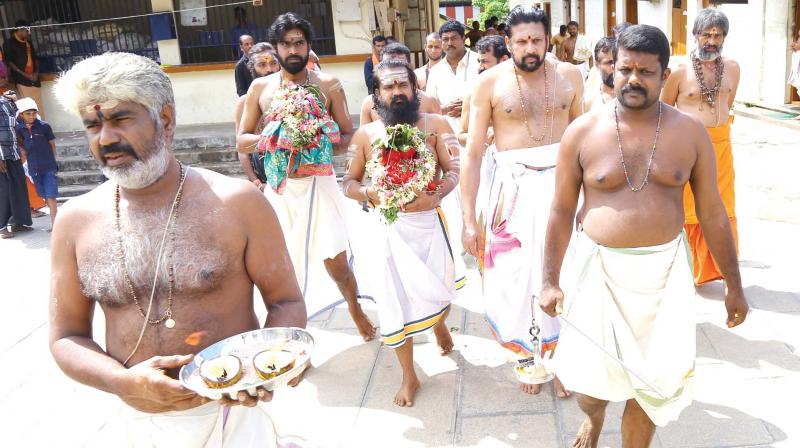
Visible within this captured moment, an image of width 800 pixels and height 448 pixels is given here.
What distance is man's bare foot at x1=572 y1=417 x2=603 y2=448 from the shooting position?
143 inches

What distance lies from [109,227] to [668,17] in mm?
16341

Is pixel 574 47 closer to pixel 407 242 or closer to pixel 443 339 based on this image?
pixel 443 339

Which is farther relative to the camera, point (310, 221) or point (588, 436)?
point (310, 221)

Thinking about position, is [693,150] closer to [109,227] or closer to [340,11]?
[109,227]

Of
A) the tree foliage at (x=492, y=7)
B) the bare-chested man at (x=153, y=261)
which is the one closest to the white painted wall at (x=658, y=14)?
the bare-chested man at (x=153, y=261)

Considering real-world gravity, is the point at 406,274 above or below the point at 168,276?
below

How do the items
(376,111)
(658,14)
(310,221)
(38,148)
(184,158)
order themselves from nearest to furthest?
(376,111), (310,221), (38,148), (184,158), (658,14)

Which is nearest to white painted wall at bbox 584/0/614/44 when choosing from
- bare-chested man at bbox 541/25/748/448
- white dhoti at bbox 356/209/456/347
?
white dhoti at bbox 356/209/456/347

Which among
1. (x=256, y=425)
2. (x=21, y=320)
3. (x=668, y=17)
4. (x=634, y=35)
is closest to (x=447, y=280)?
(x=634, y=35)

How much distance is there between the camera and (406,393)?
450 centimetres

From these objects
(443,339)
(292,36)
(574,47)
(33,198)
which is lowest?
(443,339)

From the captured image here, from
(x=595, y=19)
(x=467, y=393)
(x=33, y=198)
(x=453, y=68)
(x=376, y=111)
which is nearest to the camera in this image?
(x=467, y=393)

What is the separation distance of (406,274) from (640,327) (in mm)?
1665

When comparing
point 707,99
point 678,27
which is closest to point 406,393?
point 707,99
